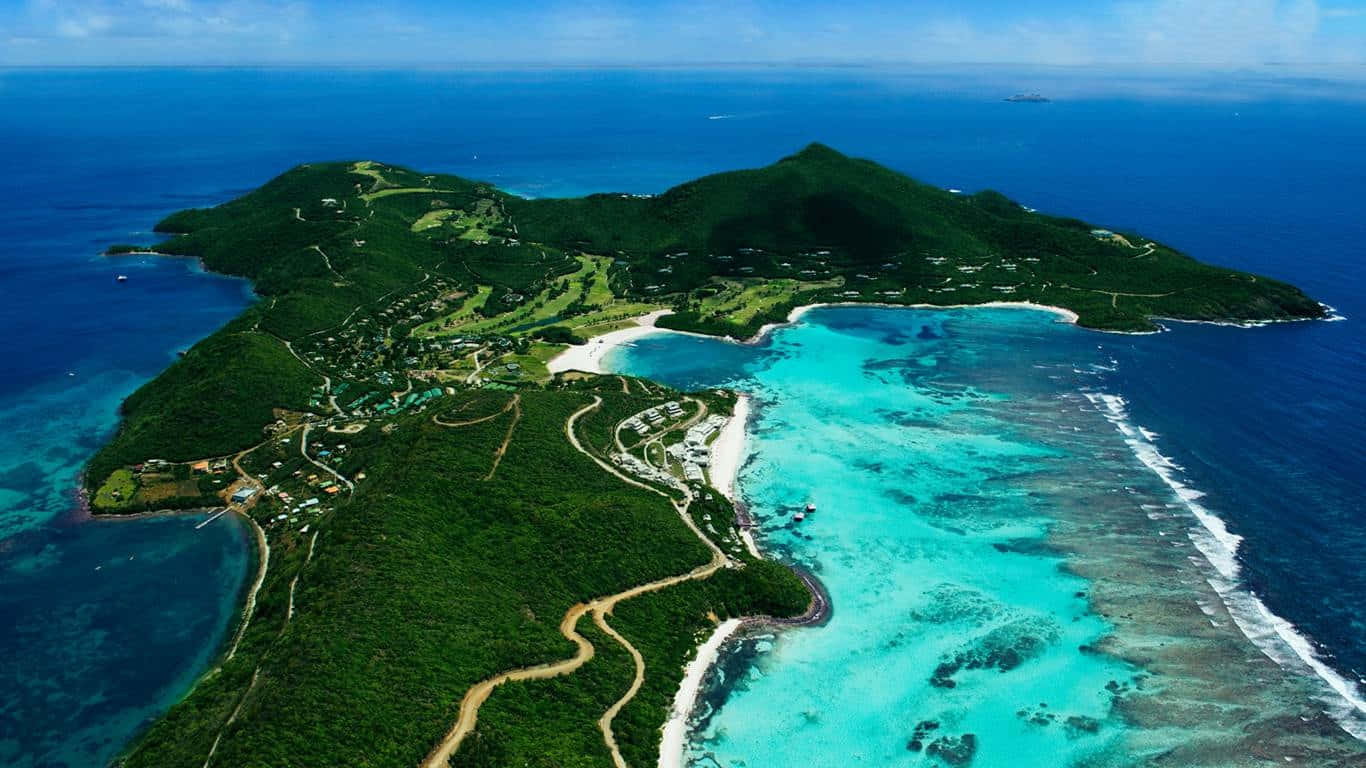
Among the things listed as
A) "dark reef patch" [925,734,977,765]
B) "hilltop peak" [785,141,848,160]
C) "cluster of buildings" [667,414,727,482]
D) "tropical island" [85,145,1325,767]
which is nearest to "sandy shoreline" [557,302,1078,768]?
"tropical island" [85,145,1325,767]

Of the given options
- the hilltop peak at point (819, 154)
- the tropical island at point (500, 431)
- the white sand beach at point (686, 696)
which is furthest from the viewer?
the hilltop peak at point (819, 154)

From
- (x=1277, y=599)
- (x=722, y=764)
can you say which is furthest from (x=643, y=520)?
(x=1277, y=599)

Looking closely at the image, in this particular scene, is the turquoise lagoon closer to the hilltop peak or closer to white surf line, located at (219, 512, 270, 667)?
white surf line, located at (219, 512, 270, 667)

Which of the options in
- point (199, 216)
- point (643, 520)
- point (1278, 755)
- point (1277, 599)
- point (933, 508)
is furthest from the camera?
point (199, 216)

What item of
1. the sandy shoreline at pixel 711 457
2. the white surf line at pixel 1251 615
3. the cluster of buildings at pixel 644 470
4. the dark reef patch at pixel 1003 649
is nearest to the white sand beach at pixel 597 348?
the sandy shoreline at pixel 711 457

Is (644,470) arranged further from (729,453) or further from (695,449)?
(729,453)

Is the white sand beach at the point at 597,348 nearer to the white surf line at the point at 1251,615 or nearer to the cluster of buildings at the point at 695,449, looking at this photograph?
the cluster of buildings at the point at 695,449

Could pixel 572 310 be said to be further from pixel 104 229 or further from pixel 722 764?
pixel 104 229
